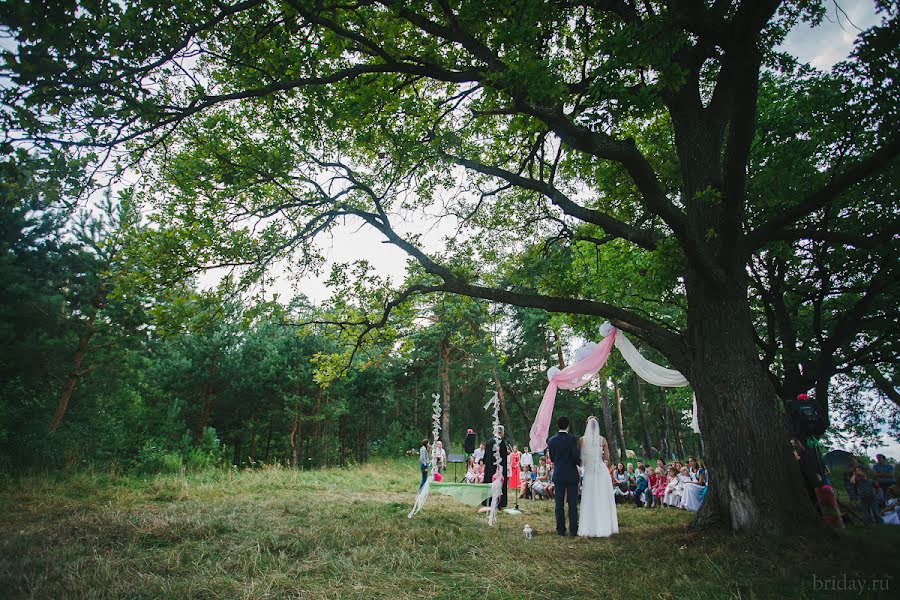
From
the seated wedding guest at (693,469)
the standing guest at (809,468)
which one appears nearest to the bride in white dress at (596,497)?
the standing guest at (809,468)

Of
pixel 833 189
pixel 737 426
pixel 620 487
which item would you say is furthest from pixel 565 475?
pixel 620 487

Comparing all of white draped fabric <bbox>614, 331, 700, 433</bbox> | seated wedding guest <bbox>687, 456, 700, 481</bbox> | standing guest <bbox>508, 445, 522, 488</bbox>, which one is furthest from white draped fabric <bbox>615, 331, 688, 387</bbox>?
standing guest <bbox>508, 445, 522, 488</bbox>

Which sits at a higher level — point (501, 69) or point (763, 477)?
point (501, 69)

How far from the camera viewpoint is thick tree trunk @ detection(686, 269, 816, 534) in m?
5.31

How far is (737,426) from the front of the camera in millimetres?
5621

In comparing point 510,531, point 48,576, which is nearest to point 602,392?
point 510,531

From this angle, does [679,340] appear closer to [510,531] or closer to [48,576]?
[510,531]

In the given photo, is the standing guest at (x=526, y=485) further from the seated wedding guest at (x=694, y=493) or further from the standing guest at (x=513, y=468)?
the seated wedding guest at (x=694, y=493)

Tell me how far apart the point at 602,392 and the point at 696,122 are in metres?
17.6

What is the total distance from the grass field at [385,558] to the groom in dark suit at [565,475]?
1.34 ft

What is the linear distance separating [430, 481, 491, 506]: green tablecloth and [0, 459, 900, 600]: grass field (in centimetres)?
201

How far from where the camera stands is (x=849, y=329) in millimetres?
10008

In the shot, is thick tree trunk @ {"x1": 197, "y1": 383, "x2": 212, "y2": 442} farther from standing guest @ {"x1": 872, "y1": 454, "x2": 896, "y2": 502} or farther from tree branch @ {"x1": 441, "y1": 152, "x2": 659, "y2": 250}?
standing guest @ {"x1": 872, "y1": 454, "x2": 896, "y2": 502}

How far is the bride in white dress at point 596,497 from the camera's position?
711 centimetres
